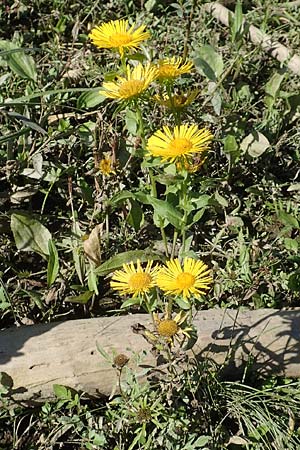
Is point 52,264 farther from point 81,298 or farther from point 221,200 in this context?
point 221,200

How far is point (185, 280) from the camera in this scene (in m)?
1.73

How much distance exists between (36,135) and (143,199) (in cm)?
69

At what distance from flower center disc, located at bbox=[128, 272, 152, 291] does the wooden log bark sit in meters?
1.61

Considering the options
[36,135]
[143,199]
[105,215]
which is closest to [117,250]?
[105,215]

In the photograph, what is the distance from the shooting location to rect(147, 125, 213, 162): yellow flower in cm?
181

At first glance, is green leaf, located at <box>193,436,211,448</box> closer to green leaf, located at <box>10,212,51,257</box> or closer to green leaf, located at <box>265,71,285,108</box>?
green leaf, located at <box>10,212,51,257</box>

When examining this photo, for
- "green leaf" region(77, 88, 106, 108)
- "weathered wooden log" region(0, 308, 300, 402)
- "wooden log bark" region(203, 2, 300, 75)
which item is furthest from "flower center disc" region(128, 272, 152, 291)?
"wooden log bark" region(203, 2, 300, 75)

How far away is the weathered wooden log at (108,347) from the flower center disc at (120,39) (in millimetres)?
774

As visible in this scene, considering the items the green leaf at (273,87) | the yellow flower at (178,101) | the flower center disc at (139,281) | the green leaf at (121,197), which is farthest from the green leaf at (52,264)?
the green leaf at (273,87)

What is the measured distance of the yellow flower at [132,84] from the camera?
72.6 inches

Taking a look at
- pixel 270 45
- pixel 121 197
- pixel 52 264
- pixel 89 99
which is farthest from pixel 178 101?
pixel 270 45

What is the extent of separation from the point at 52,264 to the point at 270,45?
60.1 inches

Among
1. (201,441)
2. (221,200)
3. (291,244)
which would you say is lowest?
(201,441)

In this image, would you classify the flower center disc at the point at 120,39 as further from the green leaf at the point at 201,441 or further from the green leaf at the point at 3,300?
the green leaf at the point at 201,441
